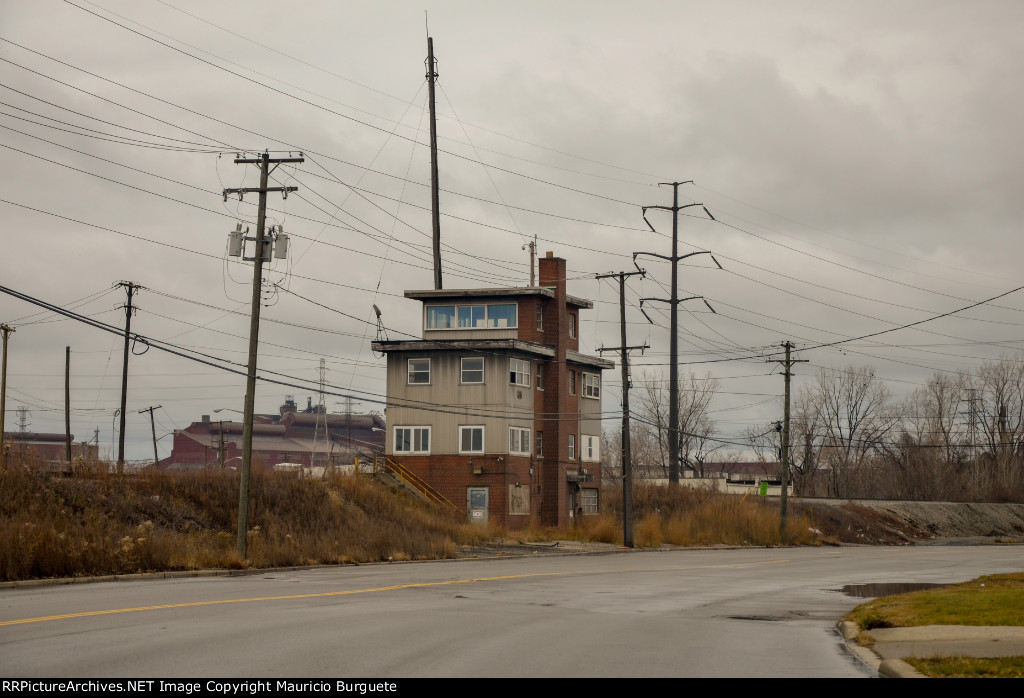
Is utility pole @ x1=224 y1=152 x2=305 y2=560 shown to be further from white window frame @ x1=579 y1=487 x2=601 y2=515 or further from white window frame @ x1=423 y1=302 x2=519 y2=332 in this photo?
white window frame @ x1=579 y1=487 x2=601 y2=515

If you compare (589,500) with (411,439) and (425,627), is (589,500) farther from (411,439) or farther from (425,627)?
(425,627)

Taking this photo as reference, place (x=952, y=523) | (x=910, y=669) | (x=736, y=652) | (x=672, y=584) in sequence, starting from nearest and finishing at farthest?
(x=910, y=669) < (x=736, y=652) < (x=672, y=584) < (x=952, y=523)

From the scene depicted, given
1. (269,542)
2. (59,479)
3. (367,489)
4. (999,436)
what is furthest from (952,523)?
(59,479)

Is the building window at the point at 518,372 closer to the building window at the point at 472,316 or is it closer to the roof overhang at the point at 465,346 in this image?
the roof overhang at the point at 465,346

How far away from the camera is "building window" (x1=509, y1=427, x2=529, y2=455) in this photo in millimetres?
58219

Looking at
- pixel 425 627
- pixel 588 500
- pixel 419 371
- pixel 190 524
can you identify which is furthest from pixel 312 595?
pixel 588 500

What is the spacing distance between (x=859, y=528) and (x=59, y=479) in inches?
2224

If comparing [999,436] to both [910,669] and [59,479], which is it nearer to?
[59,479]

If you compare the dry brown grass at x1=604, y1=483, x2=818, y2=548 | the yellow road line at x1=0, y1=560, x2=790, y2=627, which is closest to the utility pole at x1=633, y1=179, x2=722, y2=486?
the dry brown grass at x1=604, y1=483, x2=818, y2=548

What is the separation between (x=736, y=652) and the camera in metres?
13.2

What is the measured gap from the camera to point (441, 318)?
6075cm

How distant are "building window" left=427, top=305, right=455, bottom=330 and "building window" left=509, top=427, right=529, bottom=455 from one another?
689 centimetres

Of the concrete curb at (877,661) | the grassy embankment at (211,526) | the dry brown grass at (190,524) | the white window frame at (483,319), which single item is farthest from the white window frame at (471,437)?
the concrete curb at (877,661)

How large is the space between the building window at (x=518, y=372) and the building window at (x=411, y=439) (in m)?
5.31
